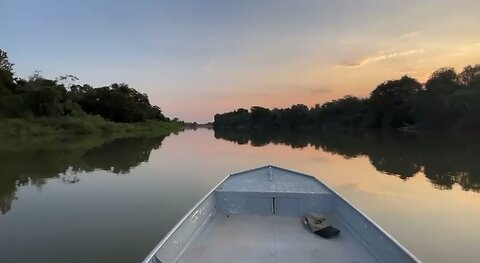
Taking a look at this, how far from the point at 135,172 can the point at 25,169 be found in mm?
3859

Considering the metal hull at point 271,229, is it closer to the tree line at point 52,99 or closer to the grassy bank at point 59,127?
the grassy bank at point 59,127

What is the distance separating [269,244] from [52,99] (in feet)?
124

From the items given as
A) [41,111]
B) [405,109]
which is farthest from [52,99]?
[405,109]

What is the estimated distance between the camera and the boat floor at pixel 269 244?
11.1ft

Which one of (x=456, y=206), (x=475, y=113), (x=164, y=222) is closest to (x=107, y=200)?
(x=164, y=222)

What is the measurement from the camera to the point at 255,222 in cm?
458

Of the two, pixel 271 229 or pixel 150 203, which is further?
pixel 150 203

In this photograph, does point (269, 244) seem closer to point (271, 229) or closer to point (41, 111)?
point (271, 229)

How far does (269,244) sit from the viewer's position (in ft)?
12.3

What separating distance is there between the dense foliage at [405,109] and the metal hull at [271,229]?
45304 millimetres

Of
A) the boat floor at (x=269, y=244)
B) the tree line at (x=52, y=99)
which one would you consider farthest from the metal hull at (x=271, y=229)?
the tree line at (x=52, y=99)

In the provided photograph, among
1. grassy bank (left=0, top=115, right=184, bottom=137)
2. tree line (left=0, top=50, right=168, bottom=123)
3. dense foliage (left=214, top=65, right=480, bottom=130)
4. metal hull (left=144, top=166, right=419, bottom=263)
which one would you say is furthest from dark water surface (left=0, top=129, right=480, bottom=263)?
dense foliage (left=214, top=65, right=480, bottom=130)

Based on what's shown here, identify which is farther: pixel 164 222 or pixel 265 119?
pixel 265 119

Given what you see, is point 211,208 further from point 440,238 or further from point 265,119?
point 265,119
